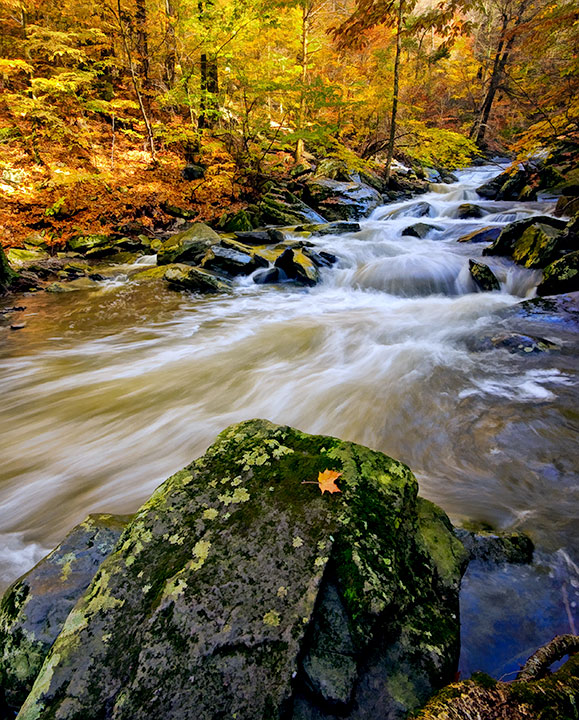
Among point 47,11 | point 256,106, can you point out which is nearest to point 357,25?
point 256,106

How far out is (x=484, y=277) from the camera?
796 cm

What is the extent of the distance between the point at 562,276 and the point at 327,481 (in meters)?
7.34

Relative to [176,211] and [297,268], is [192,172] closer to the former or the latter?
[176,211]

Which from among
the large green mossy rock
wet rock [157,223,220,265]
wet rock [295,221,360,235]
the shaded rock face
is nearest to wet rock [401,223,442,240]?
wet rock [295,221,360,235]

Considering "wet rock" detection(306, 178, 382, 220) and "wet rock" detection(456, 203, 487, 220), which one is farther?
"wet rock" detection(306, 178, 382, 220)

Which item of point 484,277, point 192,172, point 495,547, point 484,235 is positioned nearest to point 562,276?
point 484,277

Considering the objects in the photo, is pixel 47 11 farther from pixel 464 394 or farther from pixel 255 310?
pixel 464 394

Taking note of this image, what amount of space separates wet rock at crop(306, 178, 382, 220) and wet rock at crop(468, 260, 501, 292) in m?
8.35

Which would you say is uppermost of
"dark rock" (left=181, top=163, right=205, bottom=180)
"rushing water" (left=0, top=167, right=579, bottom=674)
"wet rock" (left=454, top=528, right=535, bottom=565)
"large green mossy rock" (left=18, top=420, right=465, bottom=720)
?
"dark rock" (left=181, top=163, right=205, bottom=180)

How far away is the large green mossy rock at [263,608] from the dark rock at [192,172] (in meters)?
15.0

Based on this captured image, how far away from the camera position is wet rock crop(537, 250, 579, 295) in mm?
6582

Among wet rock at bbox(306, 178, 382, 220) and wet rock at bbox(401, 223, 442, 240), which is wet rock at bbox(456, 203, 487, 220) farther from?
wet rock at bbox(306, 178, 382, 220)

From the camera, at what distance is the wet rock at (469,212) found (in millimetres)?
13711

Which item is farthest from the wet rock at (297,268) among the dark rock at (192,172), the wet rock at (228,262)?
the dark rock at (192,172)
